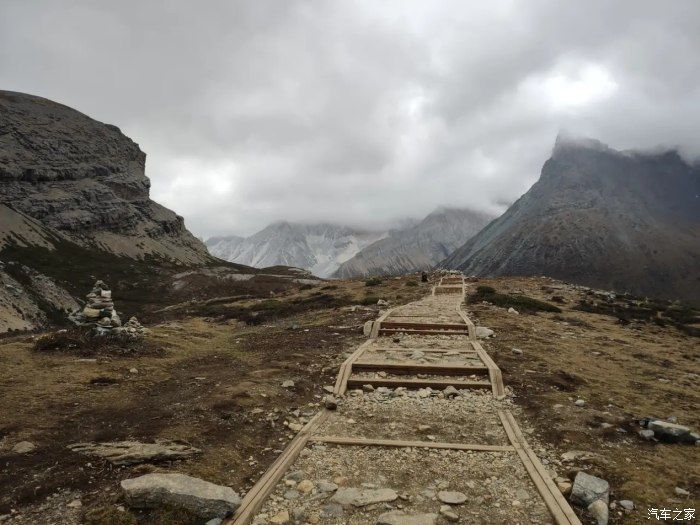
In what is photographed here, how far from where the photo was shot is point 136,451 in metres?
7.25

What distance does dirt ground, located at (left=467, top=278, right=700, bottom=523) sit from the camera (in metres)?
7.02

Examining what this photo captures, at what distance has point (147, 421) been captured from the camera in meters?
8.85

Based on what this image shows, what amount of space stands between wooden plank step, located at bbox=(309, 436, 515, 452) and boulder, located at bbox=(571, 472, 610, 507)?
57.4 inches

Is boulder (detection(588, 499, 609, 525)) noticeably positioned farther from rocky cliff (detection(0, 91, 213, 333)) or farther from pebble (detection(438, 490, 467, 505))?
rocky cliff (detection(0, 91, 213, 333))

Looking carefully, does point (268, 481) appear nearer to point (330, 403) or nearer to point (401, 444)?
point (401, 444)

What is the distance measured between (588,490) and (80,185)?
161m

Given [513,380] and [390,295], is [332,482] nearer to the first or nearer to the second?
[513,380]

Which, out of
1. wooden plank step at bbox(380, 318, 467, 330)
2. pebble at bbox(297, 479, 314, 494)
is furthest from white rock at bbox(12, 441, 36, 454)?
wooden plank step at bbox(380, 318, 467, 330)

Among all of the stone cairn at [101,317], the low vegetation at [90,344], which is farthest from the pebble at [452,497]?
the stone cairn at [101,317]

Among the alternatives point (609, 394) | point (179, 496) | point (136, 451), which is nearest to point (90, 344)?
point (136, 451)

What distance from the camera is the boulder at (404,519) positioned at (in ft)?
19.5

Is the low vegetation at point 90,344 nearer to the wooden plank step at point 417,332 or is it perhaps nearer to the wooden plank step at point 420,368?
the wooden plank step at point 420,368

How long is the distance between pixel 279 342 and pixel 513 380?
408 inches

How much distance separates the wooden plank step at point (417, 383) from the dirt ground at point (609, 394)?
3.65 feet
